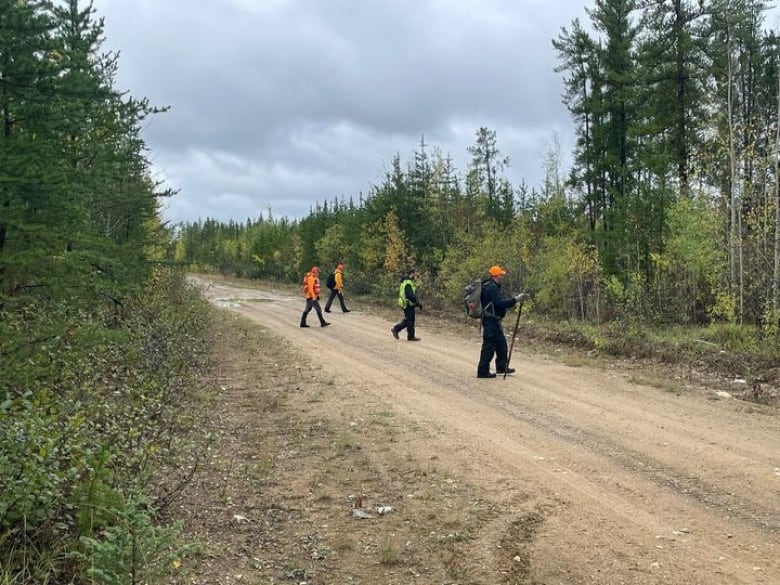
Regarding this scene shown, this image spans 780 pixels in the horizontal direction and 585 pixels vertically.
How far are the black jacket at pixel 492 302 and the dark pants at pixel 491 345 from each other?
0.10 m

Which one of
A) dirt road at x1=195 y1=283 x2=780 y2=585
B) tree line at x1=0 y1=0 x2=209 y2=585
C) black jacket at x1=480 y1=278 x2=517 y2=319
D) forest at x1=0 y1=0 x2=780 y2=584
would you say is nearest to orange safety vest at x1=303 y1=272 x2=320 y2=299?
forest at x1=0 y1=0 x2=780 y2=584

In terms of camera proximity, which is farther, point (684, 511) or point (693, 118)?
point (693, 118)

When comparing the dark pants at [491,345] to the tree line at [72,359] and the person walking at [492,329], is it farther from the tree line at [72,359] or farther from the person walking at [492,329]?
the tree line at [72,359]

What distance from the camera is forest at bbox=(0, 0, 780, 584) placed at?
14.1ft

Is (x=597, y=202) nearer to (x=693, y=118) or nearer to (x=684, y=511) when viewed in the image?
(x=693, y=118)

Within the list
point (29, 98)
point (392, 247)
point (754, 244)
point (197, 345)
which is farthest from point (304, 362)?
point (392, 247)

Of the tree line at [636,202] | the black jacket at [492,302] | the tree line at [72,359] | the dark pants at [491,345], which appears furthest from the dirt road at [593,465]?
the tree line at [636,202]

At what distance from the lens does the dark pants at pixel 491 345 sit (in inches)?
446

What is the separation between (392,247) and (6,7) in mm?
24597

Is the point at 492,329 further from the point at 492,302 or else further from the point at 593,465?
the point at 593,465

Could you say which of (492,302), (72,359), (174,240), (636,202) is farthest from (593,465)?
(174,240)

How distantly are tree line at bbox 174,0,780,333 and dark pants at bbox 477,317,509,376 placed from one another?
6.29m

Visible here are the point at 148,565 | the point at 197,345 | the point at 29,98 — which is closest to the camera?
the point at 148,565

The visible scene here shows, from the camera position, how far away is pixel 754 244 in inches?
599
